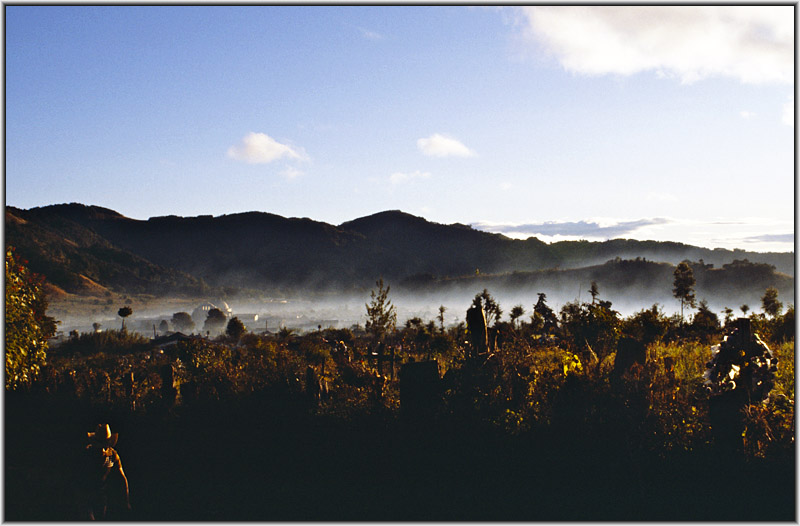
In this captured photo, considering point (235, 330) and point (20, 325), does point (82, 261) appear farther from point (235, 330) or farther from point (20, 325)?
point (20, 325)

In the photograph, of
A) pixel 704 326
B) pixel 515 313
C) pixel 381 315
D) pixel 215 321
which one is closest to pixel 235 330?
pixel 515 313

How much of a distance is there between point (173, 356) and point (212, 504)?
1273 cm

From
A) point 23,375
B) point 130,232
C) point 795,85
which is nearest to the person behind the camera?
point 795,85

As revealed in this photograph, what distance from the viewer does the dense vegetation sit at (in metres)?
8.59

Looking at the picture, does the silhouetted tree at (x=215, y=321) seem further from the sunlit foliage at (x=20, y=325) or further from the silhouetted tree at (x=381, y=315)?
the sunlit foliage at (x=20, y=325)

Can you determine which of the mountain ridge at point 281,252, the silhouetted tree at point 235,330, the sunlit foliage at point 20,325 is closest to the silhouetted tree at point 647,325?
the sunlit foliage at point 20,325

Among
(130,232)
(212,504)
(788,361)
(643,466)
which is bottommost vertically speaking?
(212,504)

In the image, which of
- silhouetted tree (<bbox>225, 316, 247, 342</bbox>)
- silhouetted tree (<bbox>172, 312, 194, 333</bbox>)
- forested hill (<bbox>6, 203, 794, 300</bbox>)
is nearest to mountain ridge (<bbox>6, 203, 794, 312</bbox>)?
forested hill (<bbox>6, 203, 794, 300</bbox>)

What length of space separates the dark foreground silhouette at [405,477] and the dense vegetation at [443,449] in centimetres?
2

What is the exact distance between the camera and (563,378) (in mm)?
10836

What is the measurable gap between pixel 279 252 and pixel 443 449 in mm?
130172

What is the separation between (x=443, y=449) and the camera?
938 cm

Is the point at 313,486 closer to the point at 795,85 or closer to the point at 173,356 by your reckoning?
the point at 795,85

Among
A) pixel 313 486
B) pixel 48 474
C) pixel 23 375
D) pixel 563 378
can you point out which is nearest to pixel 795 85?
pixel 563 378
